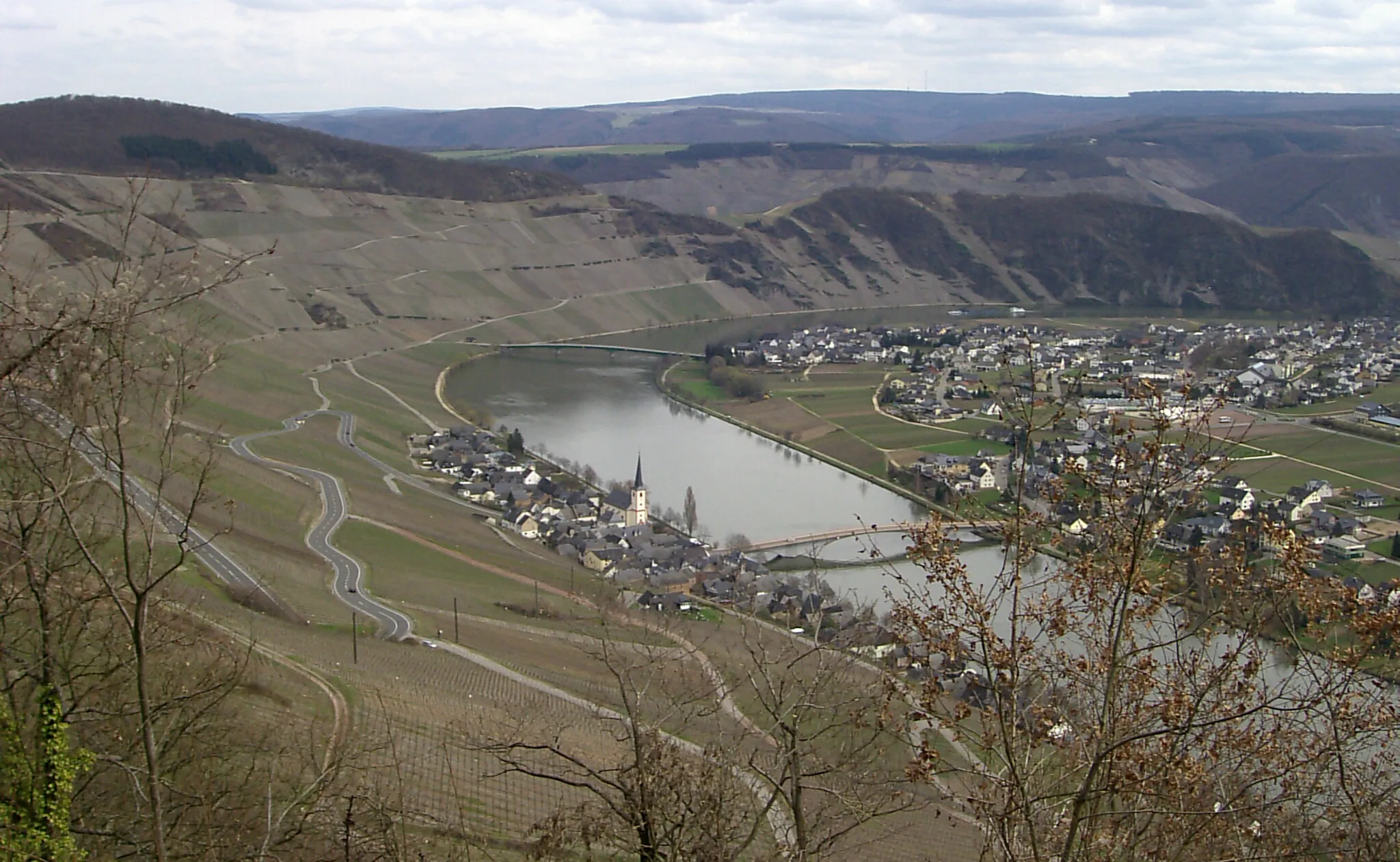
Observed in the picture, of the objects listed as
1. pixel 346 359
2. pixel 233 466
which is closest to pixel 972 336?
pixel 346 359

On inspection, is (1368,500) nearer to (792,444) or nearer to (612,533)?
(792,444)

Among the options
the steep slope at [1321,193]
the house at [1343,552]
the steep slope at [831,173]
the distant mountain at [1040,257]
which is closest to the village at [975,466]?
the house at [1343,552]

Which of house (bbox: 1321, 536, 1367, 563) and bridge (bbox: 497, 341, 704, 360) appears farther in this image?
bridge (bbox: 497, 341, 704, 360)

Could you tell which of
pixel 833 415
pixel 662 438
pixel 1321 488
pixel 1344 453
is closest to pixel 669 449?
pixel 662 438

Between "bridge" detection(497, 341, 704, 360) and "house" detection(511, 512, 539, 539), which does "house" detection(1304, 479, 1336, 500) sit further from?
"bridge" detection(497, 341, 704, 360)

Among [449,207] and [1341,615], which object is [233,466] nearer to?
[1341,615]

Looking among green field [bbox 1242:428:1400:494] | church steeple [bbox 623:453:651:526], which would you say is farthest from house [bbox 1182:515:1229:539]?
church steeple [bbox 623:453:651:526]
